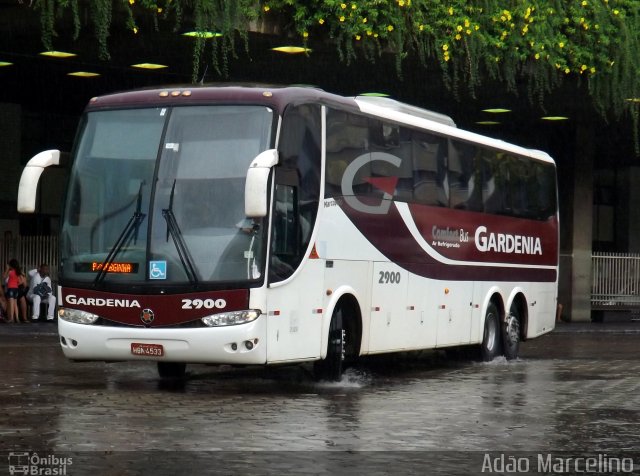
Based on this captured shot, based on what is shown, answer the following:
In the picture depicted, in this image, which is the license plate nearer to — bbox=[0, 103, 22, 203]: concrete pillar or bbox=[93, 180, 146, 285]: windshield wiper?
bbox=[93, 180, 146, 285]: windshield wiper

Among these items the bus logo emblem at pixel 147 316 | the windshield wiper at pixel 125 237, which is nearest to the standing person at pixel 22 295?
the windshield wiper at pixel 125 237

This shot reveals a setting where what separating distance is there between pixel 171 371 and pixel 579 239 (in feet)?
75.9

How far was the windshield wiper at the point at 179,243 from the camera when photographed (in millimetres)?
14578

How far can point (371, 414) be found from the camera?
Result: 1310 cm

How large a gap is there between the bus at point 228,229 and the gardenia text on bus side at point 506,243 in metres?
3.36

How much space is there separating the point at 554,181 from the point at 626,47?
4.21 m

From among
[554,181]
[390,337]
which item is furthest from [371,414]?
[554,181]

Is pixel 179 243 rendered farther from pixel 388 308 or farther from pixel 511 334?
pixel 511 334

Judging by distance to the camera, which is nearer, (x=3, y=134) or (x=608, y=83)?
(x=608, y=83)

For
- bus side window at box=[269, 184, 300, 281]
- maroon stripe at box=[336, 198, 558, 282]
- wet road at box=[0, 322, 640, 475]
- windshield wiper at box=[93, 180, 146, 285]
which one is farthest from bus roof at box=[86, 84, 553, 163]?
wet road at box=[0, 322, 640, 475]

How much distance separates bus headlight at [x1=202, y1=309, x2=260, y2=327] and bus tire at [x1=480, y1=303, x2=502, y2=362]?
753 cm

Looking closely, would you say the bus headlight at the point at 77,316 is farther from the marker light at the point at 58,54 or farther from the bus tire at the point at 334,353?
the marker light at the point at 58,54

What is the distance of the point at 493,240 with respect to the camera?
21.4m

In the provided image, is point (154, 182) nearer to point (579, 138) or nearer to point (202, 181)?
point (202, 181)
